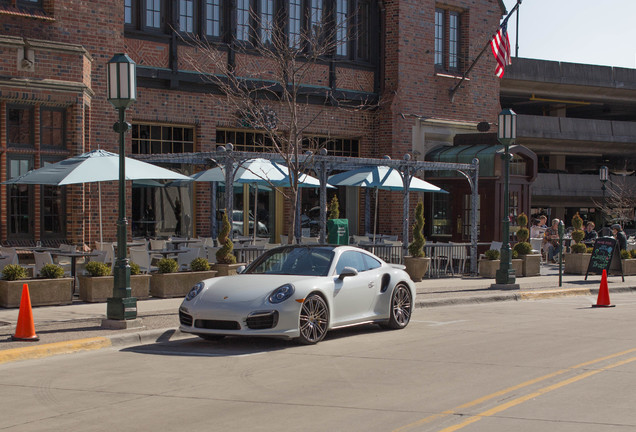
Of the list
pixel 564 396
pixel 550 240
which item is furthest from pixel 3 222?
pixel 550 240

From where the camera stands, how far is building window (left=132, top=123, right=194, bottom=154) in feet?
75.4

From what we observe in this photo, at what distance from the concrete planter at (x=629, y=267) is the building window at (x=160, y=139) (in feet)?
42.9

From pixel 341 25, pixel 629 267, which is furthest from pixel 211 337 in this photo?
pixel 629 267

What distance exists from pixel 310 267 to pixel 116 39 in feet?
38.7

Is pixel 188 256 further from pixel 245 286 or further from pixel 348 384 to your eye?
pixel 348 384

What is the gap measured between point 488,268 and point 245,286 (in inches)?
476

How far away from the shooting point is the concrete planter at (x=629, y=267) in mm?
25172

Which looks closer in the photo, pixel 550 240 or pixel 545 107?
pixel 550 240

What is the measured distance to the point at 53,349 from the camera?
10672mm

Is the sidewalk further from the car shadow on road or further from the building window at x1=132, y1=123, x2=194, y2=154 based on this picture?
the building window at x1=132, y1=123, x2=194, y2=154

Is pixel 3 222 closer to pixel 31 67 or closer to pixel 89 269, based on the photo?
pixel 31 67

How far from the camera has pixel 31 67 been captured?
18484 millimetres

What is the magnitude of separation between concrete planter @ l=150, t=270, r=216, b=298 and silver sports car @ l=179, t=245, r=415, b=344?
3.82 m

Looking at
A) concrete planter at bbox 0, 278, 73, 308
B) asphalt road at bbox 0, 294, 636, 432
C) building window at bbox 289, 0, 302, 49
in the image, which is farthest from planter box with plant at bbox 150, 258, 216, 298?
building window at bbox 289, 0, 302, 49
